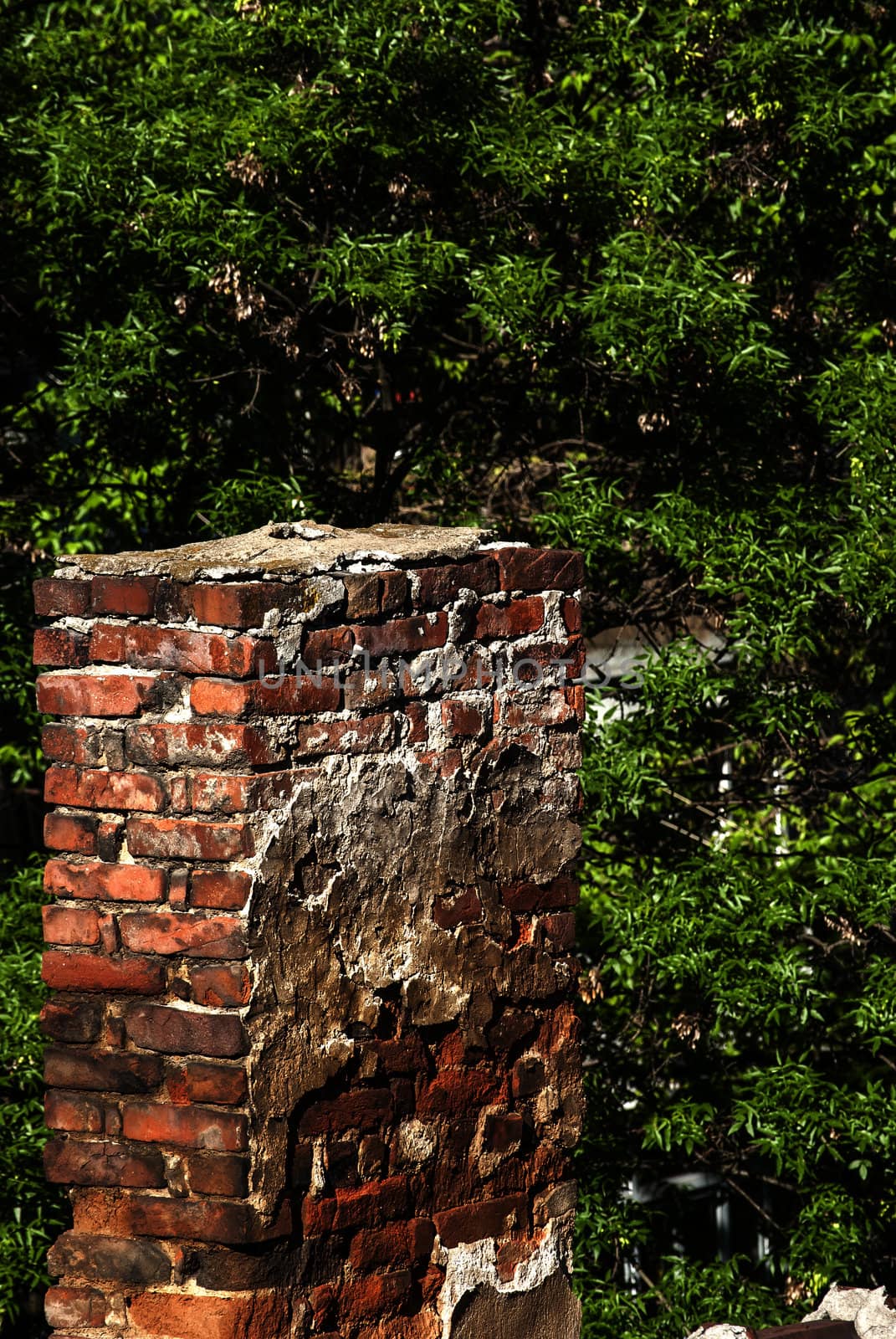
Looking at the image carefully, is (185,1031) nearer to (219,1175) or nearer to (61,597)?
(219,1175)

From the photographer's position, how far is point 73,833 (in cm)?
241

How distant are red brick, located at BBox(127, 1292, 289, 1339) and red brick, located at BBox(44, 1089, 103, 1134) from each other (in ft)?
0.86

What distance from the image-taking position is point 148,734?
2.35m

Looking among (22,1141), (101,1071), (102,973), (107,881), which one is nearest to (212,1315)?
(101,1071)

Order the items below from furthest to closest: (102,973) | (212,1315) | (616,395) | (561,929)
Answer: (616,395) → (561,929) → (102,973) → (212,1315)

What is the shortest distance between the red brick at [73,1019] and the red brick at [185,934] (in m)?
0.12

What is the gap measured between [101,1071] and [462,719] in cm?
83

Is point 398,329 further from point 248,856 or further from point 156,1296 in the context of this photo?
point 156,1296

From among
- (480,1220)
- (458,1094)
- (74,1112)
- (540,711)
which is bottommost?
(480,1220)

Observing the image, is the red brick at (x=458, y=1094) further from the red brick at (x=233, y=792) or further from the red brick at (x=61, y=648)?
the red brick at (x=61, y=648)

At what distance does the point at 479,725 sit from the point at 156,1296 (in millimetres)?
1058

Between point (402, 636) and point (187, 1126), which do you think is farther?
point (402, 636)

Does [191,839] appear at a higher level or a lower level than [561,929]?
higher

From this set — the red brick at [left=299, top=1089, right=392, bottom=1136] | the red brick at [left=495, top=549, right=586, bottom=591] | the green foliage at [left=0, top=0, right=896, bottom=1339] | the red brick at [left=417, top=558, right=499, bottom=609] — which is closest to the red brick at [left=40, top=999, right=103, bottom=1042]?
the red brick at [left=299, top=1089, right=392, bottom=1136]
